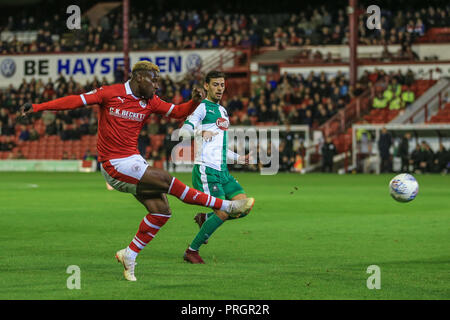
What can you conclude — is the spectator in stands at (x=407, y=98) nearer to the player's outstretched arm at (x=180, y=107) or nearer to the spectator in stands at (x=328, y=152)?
the spectator in stands at (x=328, y=152)

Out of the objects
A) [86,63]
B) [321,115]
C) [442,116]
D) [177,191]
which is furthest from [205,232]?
[86,63]

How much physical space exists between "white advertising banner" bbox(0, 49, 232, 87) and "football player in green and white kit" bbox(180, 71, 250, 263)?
121ft

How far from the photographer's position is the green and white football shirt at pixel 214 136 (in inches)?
389

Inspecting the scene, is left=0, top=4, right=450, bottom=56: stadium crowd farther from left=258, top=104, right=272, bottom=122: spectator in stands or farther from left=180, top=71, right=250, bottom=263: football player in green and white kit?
left=180, top=71, right=250, bottom=263: football player in green and white kit

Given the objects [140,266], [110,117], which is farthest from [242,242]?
[110,117]

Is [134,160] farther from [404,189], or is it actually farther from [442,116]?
[442,116]

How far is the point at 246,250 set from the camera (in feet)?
36.4

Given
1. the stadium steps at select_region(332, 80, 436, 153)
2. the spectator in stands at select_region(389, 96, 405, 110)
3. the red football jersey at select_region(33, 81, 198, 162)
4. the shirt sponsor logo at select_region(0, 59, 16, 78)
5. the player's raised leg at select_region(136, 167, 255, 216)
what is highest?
the red football jersey at select_region(33, 81, 198, 162)

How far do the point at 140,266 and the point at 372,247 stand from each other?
3506mm

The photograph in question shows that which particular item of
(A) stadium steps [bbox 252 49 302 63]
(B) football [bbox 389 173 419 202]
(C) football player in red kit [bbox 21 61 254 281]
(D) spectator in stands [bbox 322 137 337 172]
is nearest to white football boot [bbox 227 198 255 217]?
(C) football player in red kit [bbox 21 61 254 281]

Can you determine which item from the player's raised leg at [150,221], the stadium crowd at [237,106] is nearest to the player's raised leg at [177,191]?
the player's raised leg at [150,221]

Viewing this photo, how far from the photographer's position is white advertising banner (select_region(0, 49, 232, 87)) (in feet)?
155

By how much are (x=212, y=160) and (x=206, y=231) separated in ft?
2.76

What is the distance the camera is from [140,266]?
945cm
